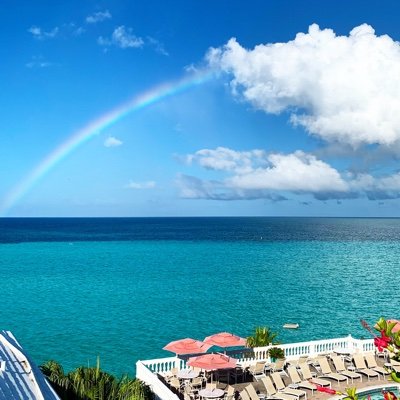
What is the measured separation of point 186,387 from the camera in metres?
15.3

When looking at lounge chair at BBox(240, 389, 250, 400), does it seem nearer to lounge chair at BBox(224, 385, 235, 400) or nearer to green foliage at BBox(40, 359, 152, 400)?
lounge chair at BBox(224, 385, 235, 400)

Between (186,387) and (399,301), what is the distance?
29.4 metres

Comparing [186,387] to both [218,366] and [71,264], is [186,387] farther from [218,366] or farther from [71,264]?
[71,264]

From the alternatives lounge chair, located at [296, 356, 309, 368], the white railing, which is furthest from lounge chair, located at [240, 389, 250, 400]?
lounge chair, located at [296, 356, 309, 368]

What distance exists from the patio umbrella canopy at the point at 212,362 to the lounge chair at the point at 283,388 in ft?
4.63

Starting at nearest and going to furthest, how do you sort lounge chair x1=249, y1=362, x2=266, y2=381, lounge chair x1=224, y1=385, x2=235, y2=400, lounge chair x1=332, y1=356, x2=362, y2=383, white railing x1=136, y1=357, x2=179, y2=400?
white railing x1=136, y1=357, x2=179, y2=400 → lounge chair x1=224, y1=385, x2=235, y2=400 → lounge chair x1=332, y1=356, x2=362, y2=383 → lounge chair x1=249, y1=362, x2=266, y2=381

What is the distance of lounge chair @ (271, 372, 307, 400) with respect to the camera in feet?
47.1

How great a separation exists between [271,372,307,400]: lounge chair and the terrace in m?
0.19

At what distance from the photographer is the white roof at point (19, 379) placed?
318 inches

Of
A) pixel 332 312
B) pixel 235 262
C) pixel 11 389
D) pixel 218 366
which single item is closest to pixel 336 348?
pixel 218 366

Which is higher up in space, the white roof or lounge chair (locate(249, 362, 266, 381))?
the white roof

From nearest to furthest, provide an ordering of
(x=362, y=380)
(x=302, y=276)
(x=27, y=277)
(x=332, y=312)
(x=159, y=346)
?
Answer: (x=362, y=380)
(x=159, y=346)
(x=332, y=312)
(x=27, y=277)
(x=302, y=276)

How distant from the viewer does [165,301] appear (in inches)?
1522

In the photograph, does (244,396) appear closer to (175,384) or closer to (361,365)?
(175,384)
